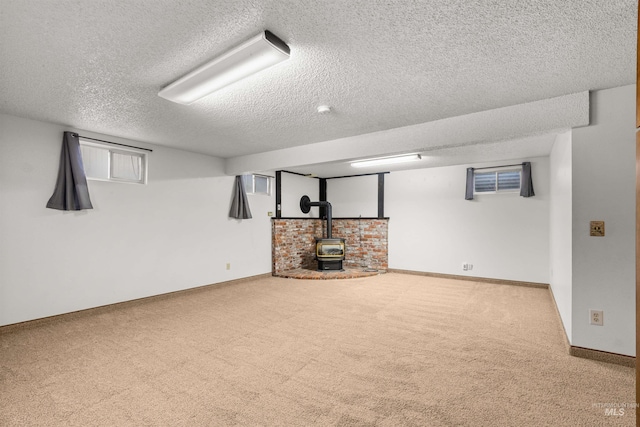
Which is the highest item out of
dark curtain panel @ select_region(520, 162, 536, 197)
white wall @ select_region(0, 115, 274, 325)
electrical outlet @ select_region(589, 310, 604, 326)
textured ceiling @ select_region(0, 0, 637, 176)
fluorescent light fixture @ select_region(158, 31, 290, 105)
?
textured ceiling @ select_region(0, 0, 637, 176)

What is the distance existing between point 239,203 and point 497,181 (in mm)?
4934

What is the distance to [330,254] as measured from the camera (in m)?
6.51

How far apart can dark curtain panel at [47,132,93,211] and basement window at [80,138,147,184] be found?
0.23 metres

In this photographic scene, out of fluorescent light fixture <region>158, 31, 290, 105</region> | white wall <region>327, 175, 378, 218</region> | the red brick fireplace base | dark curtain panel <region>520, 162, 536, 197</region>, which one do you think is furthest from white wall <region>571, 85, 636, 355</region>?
white wall <region>327, 175, 378, 218</region>

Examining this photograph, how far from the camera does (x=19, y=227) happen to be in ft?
10.4

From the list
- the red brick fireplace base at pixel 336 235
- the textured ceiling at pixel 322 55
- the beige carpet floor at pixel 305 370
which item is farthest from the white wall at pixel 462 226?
the textured ceiling at pixel 322 55

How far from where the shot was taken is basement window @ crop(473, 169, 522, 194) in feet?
17.7

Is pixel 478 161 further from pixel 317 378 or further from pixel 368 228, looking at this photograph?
pixel 317 378

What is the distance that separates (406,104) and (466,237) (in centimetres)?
390

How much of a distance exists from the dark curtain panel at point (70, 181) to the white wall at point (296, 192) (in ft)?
12.2

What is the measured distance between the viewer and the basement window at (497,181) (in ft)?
17.7

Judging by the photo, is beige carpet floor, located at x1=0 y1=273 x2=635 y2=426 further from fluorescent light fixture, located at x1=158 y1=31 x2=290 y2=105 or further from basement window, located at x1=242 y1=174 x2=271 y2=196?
basement window, located at x1=242 y1=174 x2=271 y2=196

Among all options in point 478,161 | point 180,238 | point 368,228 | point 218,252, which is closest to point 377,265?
point 368,228

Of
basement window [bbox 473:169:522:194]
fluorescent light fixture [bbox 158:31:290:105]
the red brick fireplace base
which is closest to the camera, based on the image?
fluorescent light fixture [bbox 158:31:290:105]
